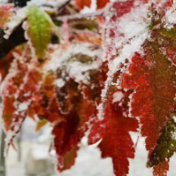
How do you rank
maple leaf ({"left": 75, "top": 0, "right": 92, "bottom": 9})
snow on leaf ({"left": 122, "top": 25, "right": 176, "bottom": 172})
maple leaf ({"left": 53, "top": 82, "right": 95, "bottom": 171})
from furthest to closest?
1. maple leaf ({"left": 75, "top": 0, "right": 92, "bottom": 9})
2. maple leaf ({"left": 53, "top": 82, "right": 95, "bottom": 171})
3. snow on leaf ({"left": 122, "top": 25, "right": 176, "bottom": 172})

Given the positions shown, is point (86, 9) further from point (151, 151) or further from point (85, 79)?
point (151, 151)

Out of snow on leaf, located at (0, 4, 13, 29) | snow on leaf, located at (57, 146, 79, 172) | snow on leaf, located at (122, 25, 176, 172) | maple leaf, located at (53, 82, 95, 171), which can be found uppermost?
snow on leaf, located at (0, 4, 13, 29)

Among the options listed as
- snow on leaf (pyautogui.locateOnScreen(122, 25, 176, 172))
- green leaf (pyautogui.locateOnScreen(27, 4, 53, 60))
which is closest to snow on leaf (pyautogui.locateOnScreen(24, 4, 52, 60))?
green leaf (pyautogui.locateOnScreen(27, 4, 53, 60))

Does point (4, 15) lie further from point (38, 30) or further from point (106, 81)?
point (106, 81)

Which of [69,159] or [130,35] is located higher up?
[130,35]

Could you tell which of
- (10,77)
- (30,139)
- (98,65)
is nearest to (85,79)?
(98,65)

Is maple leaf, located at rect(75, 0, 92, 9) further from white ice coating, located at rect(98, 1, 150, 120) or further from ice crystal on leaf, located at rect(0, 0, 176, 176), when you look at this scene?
white ice coating, located at rect(98, 1, 150, 120)

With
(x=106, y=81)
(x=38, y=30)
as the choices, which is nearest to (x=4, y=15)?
(x=38, y=30)
